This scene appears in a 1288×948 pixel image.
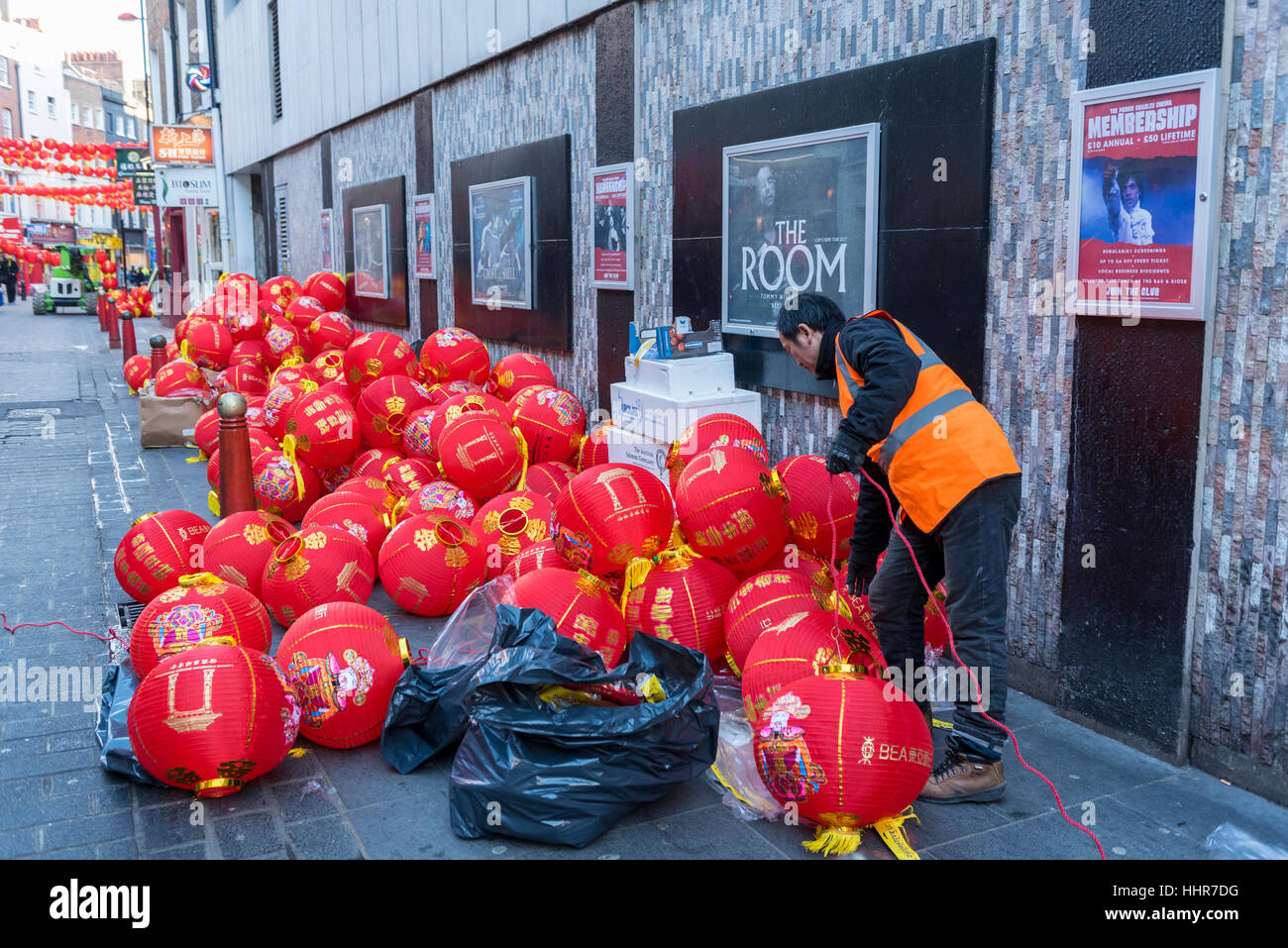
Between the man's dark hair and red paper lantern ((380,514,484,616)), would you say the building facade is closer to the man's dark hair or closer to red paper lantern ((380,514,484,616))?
the man's dark hair

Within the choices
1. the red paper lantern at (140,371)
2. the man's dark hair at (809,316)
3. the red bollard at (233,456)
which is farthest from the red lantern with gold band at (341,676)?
the red paper lantern at (140,371)

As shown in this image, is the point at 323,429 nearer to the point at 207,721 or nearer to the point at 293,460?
the point at 293,460

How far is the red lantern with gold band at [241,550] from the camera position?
18.9ft

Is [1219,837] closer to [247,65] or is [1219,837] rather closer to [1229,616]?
[1229,616]

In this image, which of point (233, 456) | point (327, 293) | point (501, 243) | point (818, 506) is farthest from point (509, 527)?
point (327, 293)

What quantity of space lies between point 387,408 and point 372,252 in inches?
308

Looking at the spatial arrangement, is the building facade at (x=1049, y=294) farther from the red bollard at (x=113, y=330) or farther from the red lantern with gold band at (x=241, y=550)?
the red bollard at (x=113, y=330)

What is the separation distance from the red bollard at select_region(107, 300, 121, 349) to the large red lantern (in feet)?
70.0

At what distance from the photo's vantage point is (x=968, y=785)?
384cm

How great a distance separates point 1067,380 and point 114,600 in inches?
215

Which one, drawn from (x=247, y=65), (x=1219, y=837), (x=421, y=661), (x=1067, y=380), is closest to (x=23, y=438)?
(x=421, y=661)

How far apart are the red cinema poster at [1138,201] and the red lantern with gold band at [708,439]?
6.23ft

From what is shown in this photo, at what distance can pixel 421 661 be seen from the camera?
15.1ft

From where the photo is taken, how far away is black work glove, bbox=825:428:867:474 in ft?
12.2
